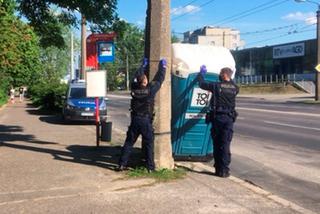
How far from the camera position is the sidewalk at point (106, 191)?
290 inches

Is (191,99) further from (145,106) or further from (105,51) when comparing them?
(105,51)

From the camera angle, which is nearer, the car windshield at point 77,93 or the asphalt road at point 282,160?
the asphalt road at point 282,160

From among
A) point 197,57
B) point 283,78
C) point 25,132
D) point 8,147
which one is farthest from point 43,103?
point 283,78

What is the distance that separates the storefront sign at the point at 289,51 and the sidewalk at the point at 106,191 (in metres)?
72.4

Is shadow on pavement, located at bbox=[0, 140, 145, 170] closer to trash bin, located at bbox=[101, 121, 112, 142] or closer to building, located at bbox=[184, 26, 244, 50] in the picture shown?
trash bin, located at bbox=[101, 121, 112, 142]

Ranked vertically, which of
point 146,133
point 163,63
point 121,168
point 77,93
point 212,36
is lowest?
point 121,168

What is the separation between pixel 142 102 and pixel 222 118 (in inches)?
51.2

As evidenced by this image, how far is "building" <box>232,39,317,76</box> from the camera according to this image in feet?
261

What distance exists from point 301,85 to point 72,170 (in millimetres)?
63820

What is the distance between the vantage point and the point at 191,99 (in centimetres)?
1088

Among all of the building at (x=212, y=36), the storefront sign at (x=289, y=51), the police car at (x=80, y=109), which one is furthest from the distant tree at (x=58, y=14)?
the building at (x=212, y=36)

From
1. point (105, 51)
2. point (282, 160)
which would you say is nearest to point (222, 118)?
point (282, 160)

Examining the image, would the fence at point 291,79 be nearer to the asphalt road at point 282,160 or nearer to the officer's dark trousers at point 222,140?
the asphalt road at point 282,160

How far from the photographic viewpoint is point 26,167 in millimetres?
10266
